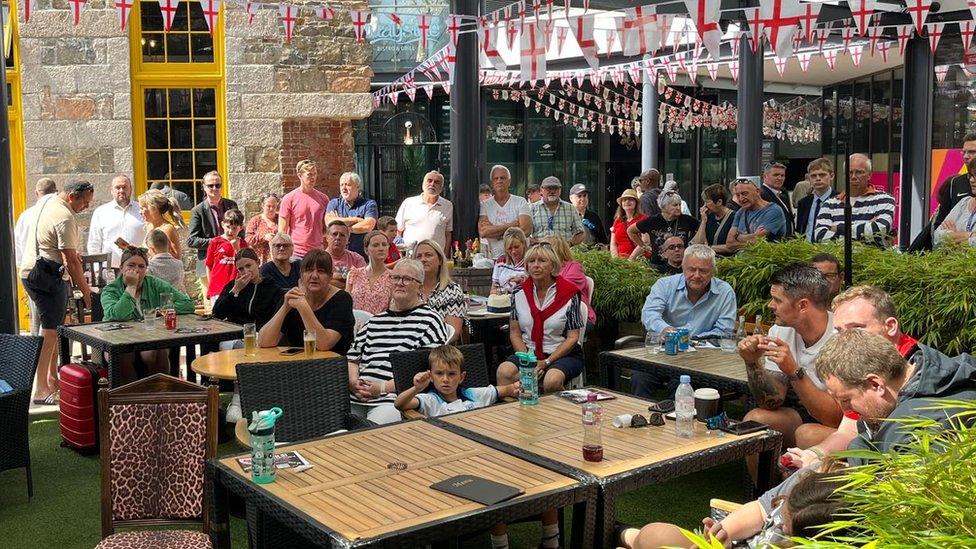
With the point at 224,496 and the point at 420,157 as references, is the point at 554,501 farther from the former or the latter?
the point at 420,157

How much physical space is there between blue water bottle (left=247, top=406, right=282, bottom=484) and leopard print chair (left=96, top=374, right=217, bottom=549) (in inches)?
17.1

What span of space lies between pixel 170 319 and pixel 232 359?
107cm

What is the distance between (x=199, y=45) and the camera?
1180 cm

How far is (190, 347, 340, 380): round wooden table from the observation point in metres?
5.57

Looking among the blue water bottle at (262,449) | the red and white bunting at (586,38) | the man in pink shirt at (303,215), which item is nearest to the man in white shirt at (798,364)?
the blue water bottle at (262,449)

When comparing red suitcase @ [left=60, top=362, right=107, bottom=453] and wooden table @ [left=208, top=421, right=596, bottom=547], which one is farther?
red suitcase @ [left=60, top=362, right=107, bottom=453]

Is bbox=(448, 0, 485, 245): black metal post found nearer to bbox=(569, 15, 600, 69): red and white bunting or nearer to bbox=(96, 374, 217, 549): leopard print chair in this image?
bbox=(569, 15, 600, 69): red and white bunting

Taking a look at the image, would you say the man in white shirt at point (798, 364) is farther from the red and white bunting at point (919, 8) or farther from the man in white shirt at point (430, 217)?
the red and white bunting at point (919, 8)

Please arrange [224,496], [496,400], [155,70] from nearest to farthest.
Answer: [224,496] → [496,400] → [155,70]

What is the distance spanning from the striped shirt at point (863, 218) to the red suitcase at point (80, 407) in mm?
5398

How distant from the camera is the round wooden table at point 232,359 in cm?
557

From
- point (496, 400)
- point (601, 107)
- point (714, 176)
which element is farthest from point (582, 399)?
point (714, 176)

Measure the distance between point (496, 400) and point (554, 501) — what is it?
1.84 metres

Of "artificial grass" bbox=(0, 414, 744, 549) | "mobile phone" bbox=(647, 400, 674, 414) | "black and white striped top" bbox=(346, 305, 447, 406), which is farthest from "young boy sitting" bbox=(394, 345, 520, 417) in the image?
"mobile phone" bbox=(647, 400, 674, 414)
